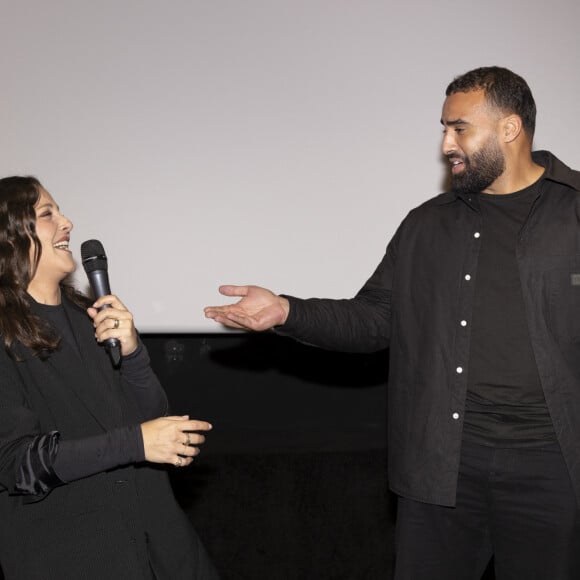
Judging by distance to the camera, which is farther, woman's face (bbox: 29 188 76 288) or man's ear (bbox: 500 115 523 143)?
man's ear (bbox: 500 115 523 143)

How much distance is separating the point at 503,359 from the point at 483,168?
0.50 m

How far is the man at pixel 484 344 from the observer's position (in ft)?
6.38

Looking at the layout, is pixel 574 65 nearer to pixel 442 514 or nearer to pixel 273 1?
pixel 273 1

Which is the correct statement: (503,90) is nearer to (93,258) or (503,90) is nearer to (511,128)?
(511,128)

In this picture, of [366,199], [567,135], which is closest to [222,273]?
[366,199]

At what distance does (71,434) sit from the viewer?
1785 millimetres

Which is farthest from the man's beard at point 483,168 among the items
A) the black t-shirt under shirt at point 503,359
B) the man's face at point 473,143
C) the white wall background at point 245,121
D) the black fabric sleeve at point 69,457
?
the black fabric sleeve at point 69,457

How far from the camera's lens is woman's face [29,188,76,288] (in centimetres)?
185

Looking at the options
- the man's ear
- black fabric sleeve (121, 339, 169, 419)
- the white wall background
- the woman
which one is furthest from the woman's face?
the man's ear

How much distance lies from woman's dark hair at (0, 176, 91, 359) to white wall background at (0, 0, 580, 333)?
35.3 inches

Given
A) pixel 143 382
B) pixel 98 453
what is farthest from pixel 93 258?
pixel 98 453

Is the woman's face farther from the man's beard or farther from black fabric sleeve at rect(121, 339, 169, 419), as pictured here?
the man's beard

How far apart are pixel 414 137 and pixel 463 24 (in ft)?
1.51

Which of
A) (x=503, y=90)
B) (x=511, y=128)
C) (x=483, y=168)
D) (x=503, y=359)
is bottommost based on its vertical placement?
(x=503, y=359)
